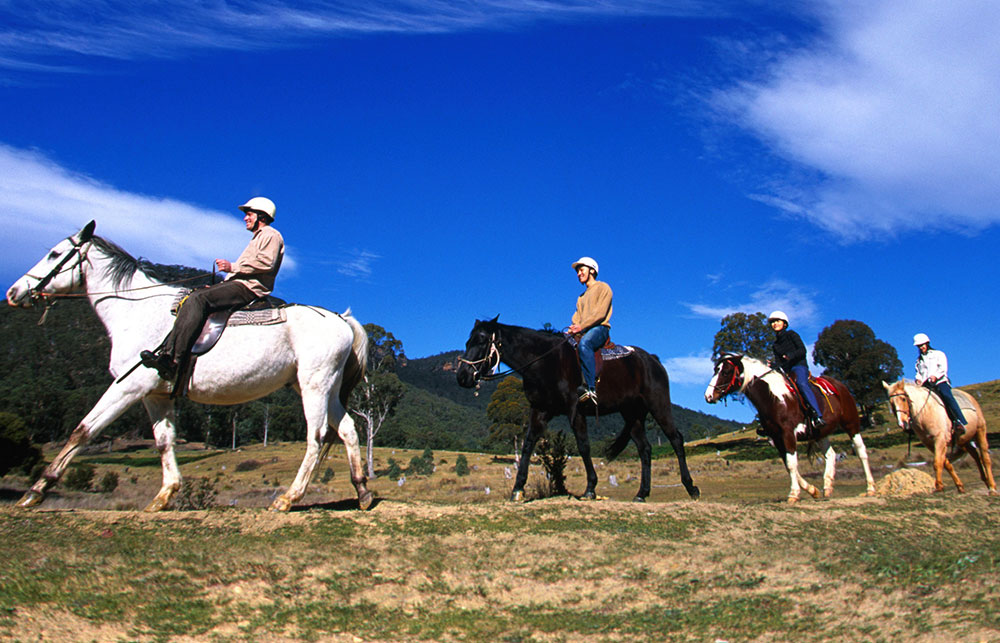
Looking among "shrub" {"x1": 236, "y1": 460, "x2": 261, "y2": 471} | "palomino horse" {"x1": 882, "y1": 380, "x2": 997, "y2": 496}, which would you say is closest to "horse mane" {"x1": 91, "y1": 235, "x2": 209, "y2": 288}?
"palomino horse" {"x1": 882, "y1": 380, "x2": 997, "y2": 496}

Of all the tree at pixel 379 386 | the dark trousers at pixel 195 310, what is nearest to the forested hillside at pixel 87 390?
the tree at pixel 379 386

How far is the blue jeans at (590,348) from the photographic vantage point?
1184 cm

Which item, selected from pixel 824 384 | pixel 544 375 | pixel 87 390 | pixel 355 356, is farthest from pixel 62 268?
pixel 87 390

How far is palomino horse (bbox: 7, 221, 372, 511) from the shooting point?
29.4 feet

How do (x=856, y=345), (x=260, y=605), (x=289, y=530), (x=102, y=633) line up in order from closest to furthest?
(x=102, y=633)
(x=260, y=605)
(x=289, y=530)
(x=856, y=345)

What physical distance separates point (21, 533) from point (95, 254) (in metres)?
3.98

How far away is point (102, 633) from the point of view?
229 inches

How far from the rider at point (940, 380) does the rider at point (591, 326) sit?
8.13m

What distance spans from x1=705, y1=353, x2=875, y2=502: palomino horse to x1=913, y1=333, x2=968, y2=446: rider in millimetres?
3130

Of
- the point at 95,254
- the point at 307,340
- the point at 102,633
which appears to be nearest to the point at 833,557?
the point at 307,340

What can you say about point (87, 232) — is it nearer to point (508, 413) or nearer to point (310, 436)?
point (310, 436)

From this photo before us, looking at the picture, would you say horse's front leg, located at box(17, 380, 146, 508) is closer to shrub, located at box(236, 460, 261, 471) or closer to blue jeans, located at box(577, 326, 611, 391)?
blue jeans, located at box(577, 326, 611, 391)

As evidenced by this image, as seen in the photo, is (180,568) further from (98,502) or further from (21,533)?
(98,502)

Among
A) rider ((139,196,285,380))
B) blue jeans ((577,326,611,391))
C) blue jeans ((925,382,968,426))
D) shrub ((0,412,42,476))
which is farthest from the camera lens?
shrub ((0,412,42,476))
